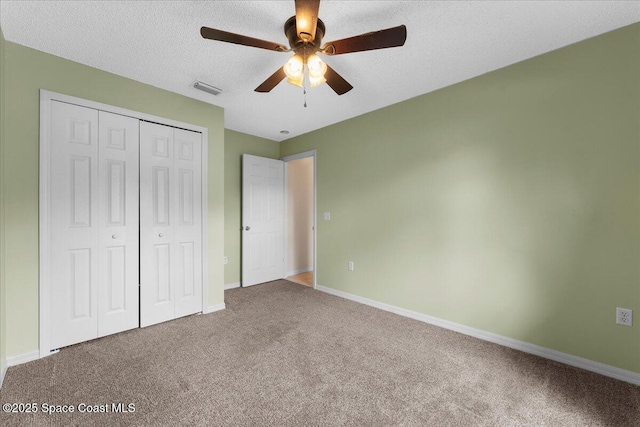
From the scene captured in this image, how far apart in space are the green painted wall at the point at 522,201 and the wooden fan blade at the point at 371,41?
4.82 feet

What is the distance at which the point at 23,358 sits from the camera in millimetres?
2012

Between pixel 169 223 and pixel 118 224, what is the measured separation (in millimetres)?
433

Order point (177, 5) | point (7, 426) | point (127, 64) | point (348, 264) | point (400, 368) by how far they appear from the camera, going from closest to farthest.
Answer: point (7, 426) → point (177, 5) → point (400, 368) → point (127, 64) → point (348, 264)

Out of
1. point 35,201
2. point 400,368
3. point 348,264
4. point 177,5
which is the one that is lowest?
point 400,368

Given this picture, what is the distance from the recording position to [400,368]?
1.99m

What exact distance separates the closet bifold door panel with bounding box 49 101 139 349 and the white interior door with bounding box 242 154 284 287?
64.8 inches

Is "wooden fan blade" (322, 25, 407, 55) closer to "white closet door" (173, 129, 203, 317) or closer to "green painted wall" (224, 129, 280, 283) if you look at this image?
"white closet door" (173, 129, 203, 317)

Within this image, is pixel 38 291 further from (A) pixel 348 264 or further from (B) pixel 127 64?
(A) pixel 348 264

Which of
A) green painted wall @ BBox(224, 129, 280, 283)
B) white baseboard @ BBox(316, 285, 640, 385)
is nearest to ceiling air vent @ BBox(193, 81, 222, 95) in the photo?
green painted wall @ BBox(224, 129, 280, 283)

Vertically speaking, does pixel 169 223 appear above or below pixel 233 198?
below

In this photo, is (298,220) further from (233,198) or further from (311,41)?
(311,41)

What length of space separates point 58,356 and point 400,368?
2664 mm

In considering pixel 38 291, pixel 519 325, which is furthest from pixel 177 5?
pixel 519 325

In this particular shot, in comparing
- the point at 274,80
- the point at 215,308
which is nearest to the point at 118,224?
the point at 215,308
